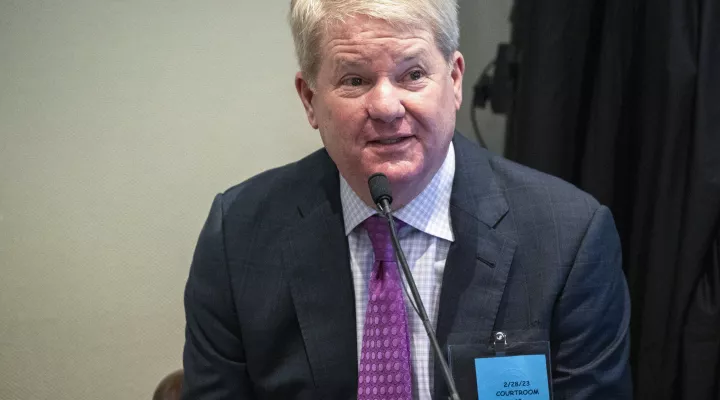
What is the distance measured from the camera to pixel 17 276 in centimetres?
152

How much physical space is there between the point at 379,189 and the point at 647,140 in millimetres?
789

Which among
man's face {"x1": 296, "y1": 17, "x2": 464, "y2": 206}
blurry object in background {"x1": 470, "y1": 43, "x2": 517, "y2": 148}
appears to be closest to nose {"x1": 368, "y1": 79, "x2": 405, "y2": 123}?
man's face {"x1": 296, "y1": 17, "x2": 464, "y2": 206}

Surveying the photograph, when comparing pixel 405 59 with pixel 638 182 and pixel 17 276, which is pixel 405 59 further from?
pixel 17 276

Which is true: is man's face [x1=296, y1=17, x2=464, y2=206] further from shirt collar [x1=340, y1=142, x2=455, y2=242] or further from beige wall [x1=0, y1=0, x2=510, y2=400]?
beige wall [x1=0, y1=0, x2=510, y2=400]

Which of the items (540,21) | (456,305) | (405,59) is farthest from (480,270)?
(540,21)

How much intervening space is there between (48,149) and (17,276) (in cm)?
31

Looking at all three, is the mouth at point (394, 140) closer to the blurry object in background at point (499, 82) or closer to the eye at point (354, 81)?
the eye at point (354, 81)

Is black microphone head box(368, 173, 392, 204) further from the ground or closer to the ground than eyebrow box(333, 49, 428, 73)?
closer to the ground

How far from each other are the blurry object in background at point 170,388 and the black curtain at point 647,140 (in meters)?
0.98

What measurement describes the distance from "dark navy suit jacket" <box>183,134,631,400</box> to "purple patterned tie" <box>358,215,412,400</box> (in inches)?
1.6

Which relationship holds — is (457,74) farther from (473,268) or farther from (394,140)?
(473,268)

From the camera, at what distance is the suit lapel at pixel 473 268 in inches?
44.2

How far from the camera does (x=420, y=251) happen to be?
46.3 inches

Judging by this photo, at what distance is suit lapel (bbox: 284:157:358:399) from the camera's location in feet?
3.79
